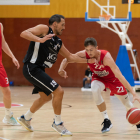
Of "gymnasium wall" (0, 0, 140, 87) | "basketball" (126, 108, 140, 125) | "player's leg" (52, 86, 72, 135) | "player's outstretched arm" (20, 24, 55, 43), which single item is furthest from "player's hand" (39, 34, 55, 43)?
"gymnasium wall" (0, 0, 140, 87)

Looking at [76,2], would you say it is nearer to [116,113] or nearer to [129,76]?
[129,76]

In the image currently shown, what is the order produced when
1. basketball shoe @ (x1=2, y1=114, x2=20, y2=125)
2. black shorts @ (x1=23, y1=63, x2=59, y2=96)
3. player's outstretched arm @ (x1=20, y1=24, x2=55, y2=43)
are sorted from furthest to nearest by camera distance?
basketball shoe @ (x1=2, y1=114, x2=20, y2=125) → black shorts @ (x1=23, y1=63, x2=59, y2=96) → player's outstretched arm @ (x1=20, y1=24, x2=55, y2=43)

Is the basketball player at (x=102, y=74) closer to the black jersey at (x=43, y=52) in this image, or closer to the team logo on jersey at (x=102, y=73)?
the team logo on jersey at (x=102, y=73)

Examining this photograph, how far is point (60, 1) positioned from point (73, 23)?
1193 mm

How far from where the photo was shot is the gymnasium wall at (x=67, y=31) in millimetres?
12852

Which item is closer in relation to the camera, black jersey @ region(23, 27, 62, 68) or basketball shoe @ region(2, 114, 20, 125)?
black jersey @ region(23, 27, 62, 68)

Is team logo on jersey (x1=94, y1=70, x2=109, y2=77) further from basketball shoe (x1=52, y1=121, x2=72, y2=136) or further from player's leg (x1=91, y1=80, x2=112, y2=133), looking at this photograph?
basketball shoe (x1=52, y1=121, x2=72, y2=136)

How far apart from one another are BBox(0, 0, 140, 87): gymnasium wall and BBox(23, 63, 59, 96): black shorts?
8.92 meters

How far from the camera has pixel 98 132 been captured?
4.26m

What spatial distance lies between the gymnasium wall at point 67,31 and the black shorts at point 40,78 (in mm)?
8921

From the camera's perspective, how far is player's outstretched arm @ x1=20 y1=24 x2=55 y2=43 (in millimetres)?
3723

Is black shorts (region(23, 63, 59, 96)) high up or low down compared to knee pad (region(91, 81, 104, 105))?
up

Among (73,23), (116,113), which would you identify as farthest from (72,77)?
(116,113)

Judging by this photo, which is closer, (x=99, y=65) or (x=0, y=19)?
(x=99, y=65)
